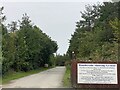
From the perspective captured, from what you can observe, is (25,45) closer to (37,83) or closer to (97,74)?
(37,83)

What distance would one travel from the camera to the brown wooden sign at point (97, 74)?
1988cm

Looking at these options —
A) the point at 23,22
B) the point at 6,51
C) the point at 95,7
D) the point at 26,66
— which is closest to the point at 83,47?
the point at 6,51

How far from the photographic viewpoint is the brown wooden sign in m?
19.9

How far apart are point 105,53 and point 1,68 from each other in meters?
11.4

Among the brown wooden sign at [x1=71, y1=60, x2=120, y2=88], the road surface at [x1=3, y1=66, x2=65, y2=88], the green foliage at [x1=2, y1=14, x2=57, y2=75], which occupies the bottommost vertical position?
the road surface at [x1=3, y1=66, x2=65, y2=88]

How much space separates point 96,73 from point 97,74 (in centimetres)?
9

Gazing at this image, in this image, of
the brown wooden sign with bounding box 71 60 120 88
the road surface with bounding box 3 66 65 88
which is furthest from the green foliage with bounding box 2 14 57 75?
the brown wooden sign with bounding box 71 60 120 88

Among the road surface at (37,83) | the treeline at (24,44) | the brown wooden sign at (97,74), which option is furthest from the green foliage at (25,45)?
the brown wooden sign at (97,74)

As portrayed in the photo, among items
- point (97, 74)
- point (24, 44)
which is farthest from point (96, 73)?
point (24, 44)

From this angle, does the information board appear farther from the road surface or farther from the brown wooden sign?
the road surface

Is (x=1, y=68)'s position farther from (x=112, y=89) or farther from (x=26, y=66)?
(x=26, y=66)

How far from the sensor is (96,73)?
20.1m

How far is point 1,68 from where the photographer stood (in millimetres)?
35844

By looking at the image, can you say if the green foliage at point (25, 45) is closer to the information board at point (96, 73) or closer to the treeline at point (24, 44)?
the treeline at point (24, 44)
